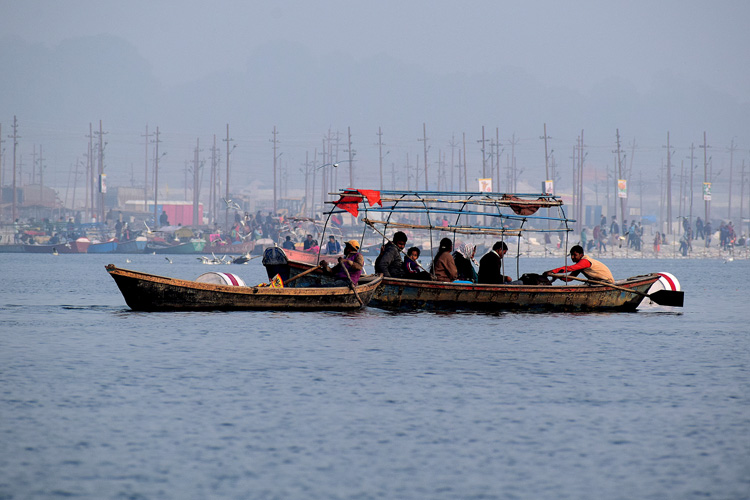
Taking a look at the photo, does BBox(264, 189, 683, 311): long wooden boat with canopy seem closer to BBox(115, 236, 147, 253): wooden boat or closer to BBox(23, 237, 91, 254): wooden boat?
BBox(115, 236, 147, 253): wooden boat

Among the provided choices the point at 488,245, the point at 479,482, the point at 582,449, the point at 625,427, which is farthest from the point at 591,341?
the point at 488,245

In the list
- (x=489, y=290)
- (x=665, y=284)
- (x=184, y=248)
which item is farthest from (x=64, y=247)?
(x=489, y=290)

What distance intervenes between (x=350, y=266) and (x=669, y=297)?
9.29 meters

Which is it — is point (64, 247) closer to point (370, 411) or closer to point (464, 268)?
point (464, 268)

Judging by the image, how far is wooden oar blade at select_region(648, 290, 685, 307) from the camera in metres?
29.0

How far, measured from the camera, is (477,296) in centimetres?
2586

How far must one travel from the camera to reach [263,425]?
12805 mm

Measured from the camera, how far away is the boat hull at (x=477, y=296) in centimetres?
2573

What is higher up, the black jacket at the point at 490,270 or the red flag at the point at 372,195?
the red flag at the point at 372,195

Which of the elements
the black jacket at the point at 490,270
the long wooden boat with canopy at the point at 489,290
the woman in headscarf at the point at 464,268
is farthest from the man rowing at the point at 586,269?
the woman in headscarf at the point at 464,268

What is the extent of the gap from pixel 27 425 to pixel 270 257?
14841mm

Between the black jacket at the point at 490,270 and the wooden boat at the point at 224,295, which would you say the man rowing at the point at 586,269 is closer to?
the black jacket at the point at 490,270

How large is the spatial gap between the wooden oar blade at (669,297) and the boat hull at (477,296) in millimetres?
1504

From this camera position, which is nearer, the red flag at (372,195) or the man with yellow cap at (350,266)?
the man with yellow cap at (350,266)
